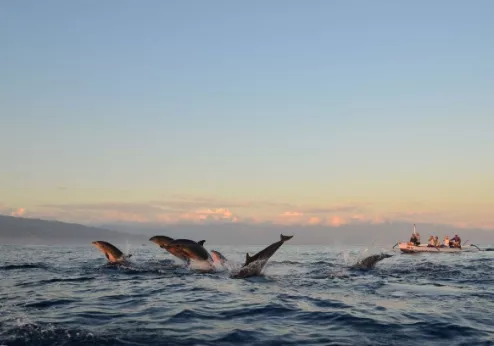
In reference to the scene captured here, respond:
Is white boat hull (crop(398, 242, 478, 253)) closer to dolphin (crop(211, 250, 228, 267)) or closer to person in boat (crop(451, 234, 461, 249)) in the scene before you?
person in boat (crop(451, 234, 461, 249))

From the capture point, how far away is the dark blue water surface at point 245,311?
1017 cm

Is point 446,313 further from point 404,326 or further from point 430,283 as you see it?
point 430,283

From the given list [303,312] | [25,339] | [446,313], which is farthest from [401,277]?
[25,339]

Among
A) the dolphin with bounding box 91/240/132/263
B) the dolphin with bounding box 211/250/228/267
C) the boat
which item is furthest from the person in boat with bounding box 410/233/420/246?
the dolphin with bounding box 91/240/132/263

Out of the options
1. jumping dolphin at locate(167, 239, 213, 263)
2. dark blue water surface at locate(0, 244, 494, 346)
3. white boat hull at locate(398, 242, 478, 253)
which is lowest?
dark blue water surface at locate(0, 244, 494, 346)

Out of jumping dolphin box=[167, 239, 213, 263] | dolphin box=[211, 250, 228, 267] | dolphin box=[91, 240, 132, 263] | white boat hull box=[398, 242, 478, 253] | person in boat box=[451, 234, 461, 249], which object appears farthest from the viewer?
person in boat box=[451, 234, 461, 249]

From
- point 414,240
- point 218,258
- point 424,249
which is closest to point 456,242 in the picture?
point 414,240

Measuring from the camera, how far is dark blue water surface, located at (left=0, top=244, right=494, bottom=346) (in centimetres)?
1017

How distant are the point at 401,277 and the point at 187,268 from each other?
12542 millimetres

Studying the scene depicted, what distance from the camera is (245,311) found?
13.7 metres

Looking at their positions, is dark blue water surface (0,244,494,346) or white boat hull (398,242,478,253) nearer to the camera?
dark blue water surface (0,244,494,346)

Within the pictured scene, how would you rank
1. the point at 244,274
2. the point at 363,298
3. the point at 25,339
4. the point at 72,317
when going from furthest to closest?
1. the point at 244,274
2. the point at 363,298
3. the point at 72,317
4. the point at 25,339

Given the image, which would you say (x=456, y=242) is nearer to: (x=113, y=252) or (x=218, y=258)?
(x=218, y=258)

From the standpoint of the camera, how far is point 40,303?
1478 cm
